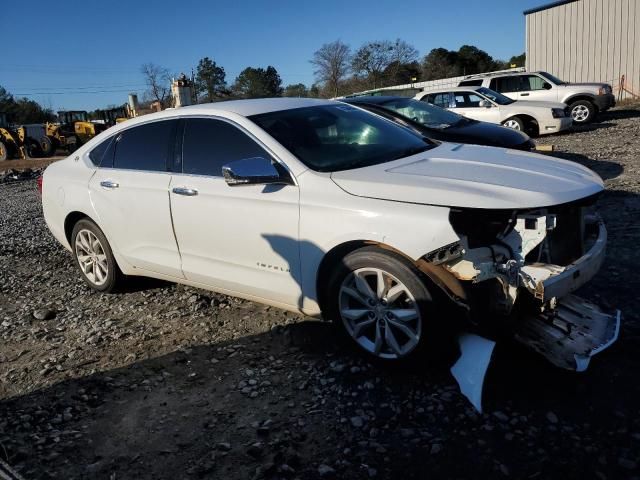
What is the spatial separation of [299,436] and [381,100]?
24.8ft

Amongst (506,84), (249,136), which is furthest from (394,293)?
(506,84)

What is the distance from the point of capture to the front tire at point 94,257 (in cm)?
499

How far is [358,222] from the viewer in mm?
3207

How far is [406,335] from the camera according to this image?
3.26m

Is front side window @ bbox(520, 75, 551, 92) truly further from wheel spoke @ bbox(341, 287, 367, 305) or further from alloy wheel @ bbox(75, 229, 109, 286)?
wheel spoke @ bbox(341, 287, 367, 305)

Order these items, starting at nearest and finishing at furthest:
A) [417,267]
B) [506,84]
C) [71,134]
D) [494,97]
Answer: [417,267] → [494,97] → [506,84] → [71,134]

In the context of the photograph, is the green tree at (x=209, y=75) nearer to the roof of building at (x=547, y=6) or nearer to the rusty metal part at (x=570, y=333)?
the roof of building at (x=547, y=6)

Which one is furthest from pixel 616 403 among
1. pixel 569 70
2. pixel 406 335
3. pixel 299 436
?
pixel 569 70

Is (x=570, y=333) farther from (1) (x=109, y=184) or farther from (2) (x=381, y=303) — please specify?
(1) (x=109, y=184)

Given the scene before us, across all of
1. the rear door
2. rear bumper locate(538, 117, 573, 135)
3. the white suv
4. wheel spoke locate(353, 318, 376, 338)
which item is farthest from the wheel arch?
the white suv

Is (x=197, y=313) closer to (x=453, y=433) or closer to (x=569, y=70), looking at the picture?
(x=453, y=433)

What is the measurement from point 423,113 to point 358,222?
21.0 feet

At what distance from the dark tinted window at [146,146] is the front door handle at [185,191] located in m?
0.31

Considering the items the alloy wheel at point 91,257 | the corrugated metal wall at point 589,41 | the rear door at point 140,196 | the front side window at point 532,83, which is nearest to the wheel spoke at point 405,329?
the rear door at point 140,196
